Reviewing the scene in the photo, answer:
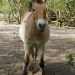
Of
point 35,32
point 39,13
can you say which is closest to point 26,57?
point 35,32

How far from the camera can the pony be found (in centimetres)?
435

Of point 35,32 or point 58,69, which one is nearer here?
point 35,32

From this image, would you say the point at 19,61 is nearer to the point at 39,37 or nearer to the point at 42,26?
the point at 39,37

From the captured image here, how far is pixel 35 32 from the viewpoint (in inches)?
183

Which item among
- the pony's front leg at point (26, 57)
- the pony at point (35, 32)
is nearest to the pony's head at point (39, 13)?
the pony at point (35, 32)

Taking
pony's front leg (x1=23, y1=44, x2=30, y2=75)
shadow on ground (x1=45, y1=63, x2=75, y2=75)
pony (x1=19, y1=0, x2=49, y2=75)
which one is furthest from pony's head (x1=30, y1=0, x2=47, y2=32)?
shadow on ground (x1=45, y1=63, x2=75, y2=75)

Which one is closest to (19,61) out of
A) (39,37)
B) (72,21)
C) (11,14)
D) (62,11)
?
(39,37)

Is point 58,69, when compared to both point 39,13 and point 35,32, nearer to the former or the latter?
point 35,32

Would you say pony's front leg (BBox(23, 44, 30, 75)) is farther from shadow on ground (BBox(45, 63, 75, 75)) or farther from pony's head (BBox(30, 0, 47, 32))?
pony's head (BBox(30, 0, 47, 32))

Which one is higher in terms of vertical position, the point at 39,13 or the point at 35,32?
the point at 39,13

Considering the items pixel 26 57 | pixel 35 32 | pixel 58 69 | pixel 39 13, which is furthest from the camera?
pixel 58 69

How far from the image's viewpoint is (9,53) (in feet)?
23.9

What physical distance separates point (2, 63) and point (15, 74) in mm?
1125

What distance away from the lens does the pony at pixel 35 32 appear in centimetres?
435
